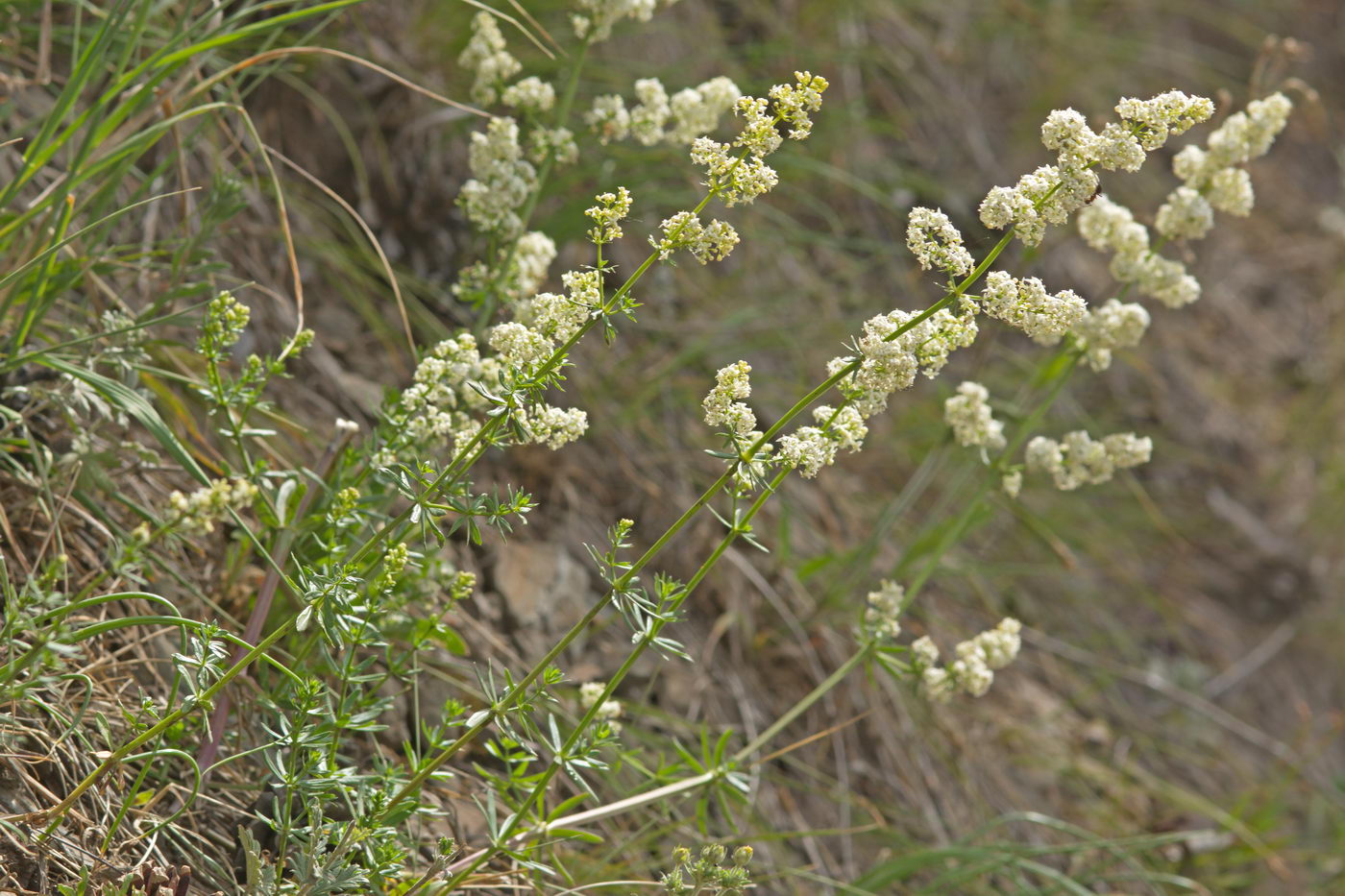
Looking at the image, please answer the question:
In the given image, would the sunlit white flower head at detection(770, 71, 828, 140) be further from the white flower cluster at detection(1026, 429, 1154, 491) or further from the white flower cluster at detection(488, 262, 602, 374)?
the white flower cluster at detection(1026, 429, 1154, 491)

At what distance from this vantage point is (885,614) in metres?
2.22

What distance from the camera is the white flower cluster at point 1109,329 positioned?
2383mm

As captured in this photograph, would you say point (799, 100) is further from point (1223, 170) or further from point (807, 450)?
point (1223, 170)

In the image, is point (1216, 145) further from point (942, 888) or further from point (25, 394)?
point (25, 394)

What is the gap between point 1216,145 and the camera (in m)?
2.43

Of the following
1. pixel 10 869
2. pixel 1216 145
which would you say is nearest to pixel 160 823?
pixel 10 869

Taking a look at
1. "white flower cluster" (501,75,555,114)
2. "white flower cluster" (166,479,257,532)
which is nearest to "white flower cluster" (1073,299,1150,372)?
"white flower cluster" (501,75,555,114)

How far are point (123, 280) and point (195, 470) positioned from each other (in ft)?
3.23

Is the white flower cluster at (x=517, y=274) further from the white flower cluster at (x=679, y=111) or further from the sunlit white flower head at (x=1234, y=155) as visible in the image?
the sunlit white flower head at (x=1234, y=155)

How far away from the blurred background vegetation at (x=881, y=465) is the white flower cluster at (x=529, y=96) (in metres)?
0.55

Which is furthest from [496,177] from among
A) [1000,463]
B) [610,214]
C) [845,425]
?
[1000,463]

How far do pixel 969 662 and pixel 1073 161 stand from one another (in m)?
1.08

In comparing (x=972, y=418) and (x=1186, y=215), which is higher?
(x=1186, y=215)

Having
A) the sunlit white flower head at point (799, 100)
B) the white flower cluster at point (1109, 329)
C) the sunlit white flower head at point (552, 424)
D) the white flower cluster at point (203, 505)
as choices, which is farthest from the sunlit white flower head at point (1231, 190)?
the white flower cluster at point (203, 505)
